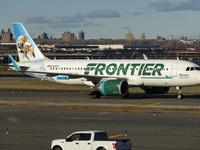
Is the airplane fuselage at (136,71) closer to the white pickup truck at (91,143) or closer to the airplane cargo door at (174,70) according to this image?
the airplane cargo door at (174,70)

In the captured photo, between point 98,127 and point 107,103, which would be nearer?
point 98,127

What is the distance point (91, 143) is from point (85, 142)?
15.4 inches

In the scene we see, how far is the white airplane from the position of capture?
186 ft

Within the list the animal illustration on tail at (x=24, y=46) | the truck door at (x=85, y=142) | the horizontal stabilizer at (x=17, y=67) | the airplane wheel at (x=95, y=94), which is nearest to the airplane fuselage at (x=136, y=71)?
the airplane wheel at (x=95, y=94)

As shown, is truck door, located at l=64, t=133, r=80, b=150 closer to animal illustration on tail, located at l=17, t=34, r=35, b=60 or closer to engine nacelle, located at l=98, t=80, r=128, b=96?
engine nacelle, located at l=98, t=80, r=128, b=96

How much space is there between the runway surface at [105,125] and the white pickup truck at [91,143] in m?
3.06

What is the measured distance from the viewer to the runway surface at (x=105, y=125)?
95.2 ft

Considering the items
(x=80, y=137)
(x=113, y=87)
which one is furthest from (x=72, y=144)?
(x=113, y=87)

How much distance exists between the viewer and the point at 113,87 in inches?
2234

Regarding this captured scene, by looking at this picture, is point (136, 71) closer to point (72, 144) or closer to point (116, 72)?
point (116, 72)

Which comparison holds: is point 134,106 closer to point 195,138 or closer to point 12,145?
point 195,138

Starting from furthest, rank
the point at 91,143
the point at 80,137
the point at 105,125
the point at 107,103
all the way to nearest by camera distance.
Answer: the point at 107,103 < the point at 105,125 < the point at 80,137 < the point at 91,143

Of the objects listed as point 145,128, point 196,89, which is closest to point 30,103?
point 145,128

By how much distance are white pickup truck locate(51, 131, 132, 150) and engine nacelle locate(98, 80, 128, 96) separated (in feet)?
104
